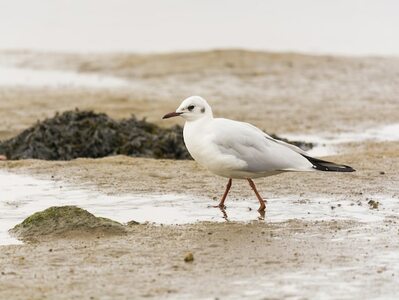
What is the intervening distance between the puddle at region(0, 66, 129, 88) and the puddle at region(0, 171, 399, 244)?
427 inches

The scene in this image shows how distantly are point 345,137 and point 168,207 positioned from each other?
5915 mm

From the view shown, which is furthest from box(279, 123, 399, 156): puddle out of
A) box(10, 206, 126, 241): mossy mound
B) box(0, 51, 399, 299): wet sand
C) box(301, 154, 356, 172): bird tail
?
box(10, 206, 126, 241): mossy mound

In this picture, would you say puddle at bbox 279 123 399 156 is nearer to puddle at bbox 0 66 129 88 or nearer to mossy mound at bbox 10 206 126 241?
mossy mound at bbox 10 206 126 241

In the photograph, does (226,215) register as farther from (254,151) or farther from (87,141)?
(87,141)

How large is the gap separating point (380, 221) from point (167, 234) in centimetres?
176

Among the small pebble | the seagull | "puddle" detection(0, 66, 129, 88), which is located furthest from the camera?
"puddle" detection(0, 66, 129, 88)

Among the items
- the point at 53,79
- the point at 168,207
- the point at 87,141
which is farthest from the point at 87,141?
the point at 53,79

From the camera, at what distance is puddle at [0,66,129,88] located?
69.2ft

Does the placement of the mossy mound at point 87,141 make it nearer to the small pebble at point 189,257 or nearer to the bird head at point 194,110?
the bird head at point 194,110

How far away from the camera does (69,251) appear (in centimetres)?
761

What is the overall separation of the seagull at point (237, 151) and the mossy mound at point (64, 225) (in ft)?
3.74

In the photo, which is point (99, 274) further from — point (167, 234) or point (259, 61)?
point (259, 61)

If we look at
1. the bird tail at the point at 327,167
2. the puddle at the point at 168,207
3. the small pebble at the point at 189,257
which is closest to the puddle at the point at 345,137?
the puddle at the point at 168,207

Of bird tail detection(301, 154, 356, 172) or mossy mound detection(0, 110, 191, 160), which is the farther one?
mossy mound detection(0, 110, 191, 160)
